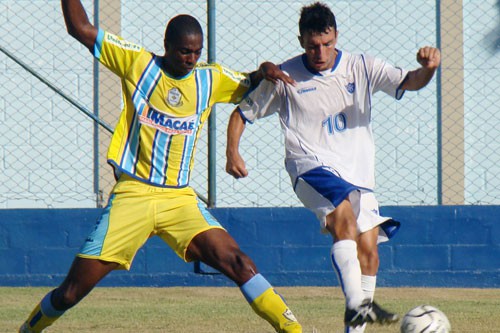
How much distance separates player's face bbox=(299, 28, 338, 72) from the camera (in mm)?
6398

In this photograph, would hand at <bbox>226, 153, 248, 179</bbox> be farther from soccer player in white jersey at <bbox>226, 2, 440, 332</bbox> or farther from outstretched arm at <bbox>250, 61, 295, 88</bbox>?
outstretched arm at <bbox>250, 61, 295, 88</bbox>

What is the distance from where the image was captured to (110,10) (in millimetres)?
11859

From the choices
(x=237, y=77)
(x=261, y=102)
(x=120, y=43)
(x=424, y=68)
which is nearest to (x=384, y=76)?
(x=424, y=68)

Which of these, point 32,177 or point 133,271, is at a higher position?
point 32,177

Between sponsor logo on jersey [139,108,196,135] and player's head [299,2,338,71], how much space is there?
34.0 inches

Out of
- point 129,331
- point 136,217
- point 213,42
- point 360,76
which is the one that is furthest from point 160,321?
point 213,42

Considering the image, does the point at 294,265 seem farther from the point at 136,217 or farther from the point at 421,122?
the point at 136,217

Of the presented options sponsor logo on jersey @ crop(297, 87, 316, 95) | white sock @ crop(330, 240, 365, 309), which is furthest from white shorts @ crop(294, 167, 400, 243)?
sponsor logo on jersey @ crop(297, 87, 316, 95)

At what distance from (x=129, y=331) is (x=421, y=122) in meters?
5.34

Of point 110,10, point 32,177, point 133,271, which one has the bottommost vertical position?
point 133,271

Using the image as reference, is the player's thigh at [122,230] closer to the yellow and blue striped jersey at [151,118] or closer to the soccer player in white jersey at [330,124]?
the yellow and blue striped jersey at [151,118]

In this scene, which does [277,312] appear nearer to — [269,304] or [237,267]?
[269,304]

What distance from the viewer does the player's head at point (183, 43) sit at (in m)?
6.22

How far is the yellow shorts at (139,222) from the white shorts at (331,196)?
24.0 inches
